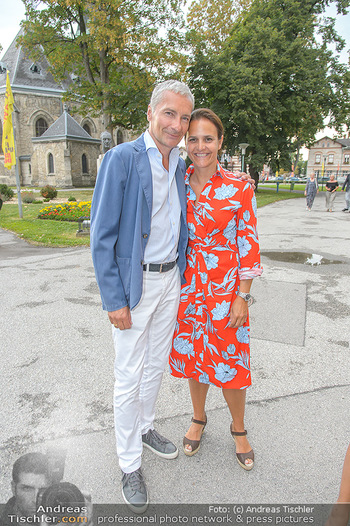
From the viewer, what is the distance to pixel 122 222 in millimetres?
1932

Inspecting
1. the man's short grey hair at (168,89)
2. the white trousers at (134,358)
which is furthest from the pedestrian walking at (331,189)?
the white trousers at (134,358)

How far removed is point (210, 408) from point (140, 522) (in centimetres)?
105

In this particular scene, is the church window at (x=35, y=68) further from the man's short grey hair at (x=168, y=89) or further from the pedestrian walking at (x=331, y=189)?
the man's short grey hair at (x=168, y=89)

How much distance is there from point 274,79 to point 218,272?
30269 millimetres

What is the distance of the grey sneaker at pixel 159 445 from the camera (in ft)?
7.58

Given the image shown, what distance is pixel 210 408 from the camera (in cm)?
279

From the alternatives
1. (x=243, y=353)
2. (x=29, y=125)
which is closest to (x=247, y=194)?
(x=243, y=353)

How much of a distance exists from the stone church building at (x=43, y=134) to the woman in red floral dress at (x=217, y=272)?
122ft

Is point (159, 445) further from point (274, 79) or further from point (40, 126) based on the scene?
point (40, 126)

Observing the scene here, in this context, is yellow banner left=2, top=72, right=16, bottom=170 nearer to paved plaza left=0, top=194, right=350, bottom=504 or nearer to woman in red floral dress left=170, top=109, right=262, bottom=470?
paved plaza left=0, top=194, right=350, bottom=504

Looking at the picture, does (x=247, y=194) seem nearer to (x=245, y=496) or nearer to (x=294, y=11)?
(x=245, y=496)

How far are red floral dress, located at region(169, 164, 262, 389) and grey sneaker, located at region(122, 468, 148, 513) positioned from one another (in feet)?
2.21

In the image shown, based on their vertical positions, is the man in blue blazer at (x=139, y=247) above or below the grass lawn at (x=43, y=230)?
above

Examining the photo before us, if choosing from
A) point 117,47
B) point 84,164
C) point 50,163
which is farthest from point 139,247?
point 84,164
